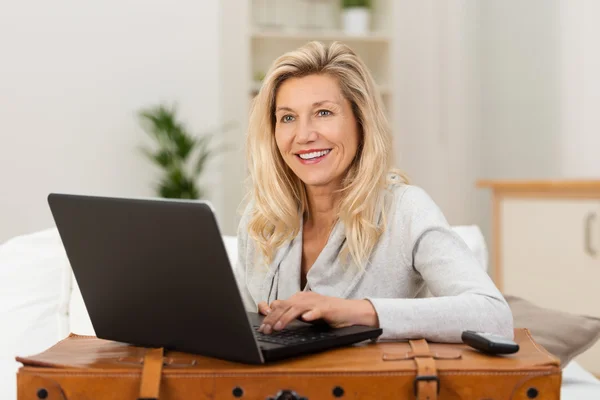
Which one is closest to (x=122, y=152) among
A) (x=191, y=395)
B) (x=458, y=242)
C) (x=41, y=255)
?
(x=41, y=255)

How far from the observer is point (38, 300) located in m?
1.96

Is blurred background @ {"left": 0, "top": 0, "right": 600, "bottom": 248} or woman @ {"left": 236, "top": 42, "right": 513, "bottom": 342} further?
blurred background @ {"left": 0, "top": 0, "right": 600, "bottom": 248}

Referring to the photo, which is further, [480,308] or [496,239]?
[496,239]

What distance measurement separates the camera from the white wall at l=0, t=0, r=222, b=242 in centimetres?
433

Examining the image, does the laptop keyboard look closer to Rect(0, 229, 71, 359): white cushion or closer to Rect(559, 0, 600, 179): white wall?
Rect(0, 229, 71, 359): white cushion

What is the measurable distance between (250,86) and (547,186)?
179cm

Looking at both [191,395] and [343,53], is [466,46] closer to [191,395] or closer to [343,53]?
[343,53]

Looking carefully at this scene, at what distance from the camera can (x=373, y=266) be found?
1.61 meters

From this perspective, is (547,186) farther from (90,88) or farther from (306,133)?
(90,88)

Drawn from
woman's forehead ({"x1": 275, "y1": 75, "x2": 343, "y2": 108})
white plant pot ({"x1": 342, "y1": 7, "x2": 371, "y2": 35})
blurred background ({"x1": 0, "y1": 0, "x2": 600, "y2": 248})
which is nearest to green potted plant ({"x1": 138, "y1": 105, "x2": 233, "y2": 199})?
blurred background ({"x1": 0, "y1": 0, "x2": 600, "y2": 248})

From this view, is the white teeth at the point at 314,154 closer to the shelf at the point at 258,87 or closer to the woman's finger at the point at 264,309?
the woman's finger at the point at 264,309

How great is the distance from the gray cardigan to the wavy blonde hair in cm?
3

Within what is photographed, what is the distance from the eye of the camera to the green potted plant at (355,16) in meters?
4.64

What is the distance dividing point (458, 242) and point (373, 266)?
20 centimetres
